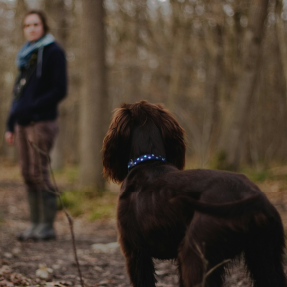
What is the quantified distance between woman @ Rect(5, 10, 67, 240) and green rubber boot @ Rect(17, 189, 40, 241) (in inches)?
0.5

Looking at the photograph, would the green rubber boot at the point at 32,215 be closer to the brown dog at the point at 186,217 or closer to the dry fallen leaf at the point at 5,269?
the dry fallen leaf at the point at 5,269

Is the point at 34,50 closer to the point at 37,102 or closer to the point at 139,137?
the point at 37,102

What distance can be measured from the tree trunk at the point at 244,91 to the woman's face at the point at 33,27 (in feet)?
18.0

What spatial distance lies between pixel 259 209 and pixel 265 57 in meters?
12.3

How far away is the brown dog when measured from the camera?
190 cm

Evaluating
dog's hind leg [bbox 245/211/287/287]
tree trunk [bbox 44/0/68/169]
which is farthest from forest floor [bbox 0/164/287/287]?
tree trunk [bbox 44/0/68/169]

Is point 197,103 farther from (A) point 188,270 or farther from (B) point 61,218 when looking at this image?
(A) point 188,270

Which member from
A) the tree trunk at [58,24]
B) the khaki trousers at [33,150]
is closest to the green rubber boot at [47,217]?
the khaki trousers at [33,150]

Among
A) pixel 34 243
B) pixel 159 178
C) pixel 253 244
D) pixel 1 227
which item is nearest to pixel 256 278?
pixel 253 244

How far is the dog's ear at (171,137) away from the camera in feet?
8.51

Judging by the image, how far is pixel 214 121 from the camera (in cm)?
1404

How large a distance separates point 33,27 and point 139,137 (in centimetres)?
270

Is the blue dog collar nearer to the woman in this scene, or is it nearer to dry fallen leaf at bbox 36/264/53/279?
dry fallen leaf at bbox 36/264/53/279

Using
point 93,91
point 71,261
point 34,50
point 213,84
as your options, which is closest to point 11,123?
point 34,50
